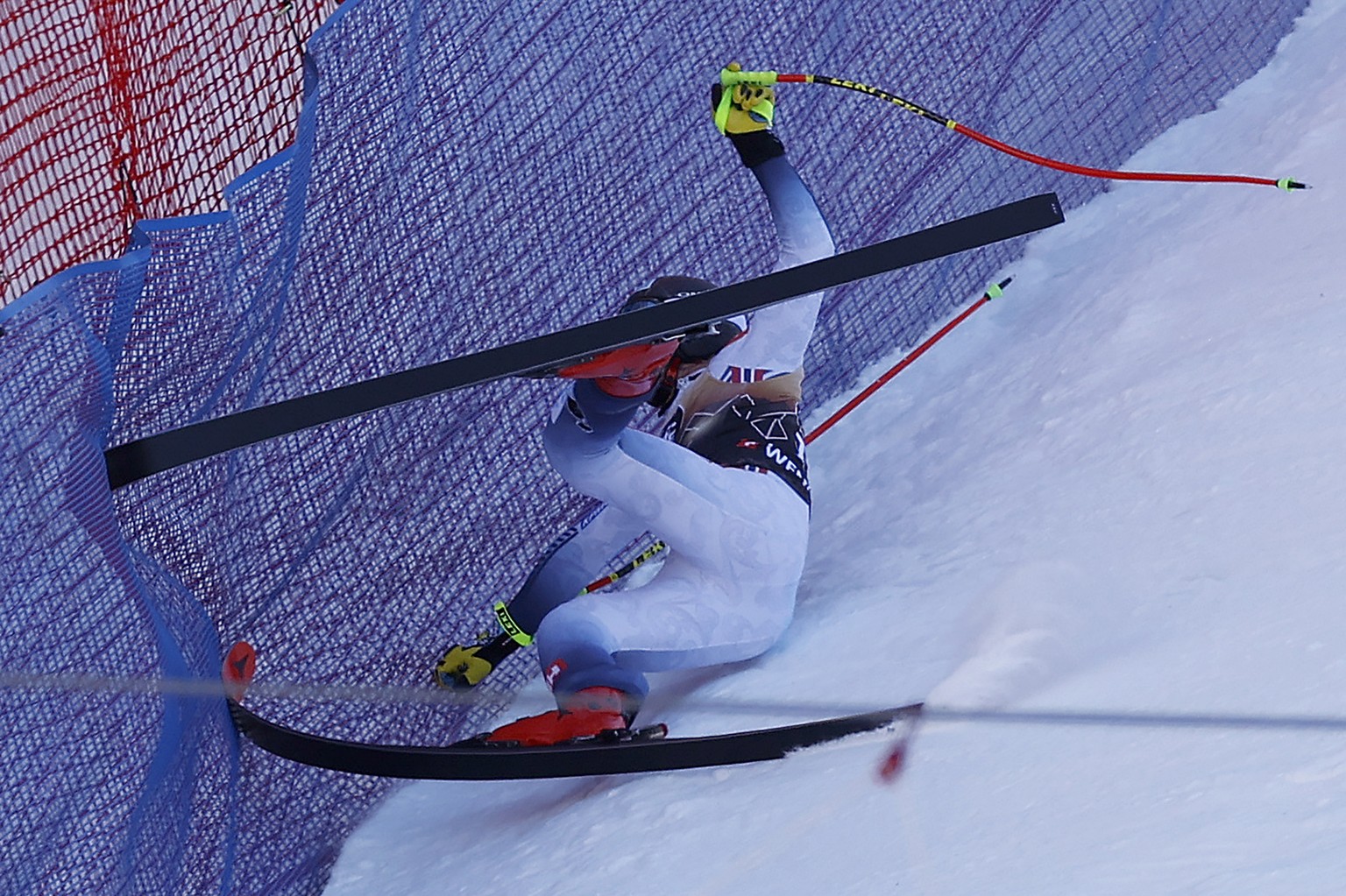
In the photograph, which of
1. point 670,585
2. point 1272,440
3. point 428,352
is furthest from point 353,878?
point 1272,440

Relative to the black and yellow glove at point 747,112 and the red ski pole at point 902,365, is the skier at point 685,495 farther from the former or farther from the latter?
the red ski pole at point 902,365

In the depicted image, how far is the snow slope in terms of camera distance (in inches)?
38.8

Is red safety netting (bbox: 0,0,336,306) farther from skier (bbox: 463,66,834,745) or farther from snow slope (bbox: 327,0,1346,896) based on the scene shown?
snow slope (bbox: 327,0,1346,896)

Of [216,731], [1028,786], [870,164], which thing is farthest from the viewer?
[870,164]

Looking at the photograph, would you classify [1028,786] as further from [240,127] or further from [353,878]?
[240,127]

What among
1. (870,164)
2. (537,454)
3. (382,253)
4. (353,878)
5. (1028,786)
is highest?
(870,164)

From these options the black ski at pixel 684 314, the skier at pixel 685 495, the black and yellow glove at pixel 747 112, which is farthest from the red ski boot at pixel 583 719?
the black and yellow glove at pixel 747 112

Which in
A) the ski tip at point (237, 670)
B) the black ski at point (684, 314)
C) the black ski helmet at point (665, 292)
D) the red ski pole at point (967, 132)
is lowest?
the ski tip at point (237, 670)

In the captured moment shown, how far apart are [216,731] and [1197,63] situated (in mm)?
1383

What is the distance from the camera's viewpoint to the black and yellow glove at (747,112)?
4.66 ft

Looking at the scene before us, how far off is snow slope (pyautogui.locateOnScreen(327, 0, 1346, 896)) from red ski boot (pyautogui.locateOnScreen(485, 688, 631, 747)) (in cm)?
5

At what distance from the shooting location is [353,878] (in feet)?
4.55

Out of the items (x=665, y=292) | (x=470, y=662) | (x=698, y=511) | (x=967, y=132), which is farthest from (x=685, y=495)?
(x=967, y=132)

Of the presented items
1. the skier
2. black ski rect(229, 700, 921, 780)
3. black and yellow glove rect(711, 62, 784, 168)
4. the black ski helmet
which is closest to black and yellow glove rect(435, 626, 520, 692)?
the skier
